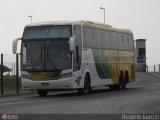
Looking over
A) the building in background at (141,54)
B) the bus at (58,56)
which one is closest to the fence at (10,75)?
the bus at (58,56)

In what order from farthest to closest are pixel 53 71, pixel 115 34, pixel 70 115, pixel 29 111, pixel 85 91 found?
1. pixel 115 34
2. pixel 85 91
3. pixel 53 71
4. pixel 29 111
5. pixel 70 115

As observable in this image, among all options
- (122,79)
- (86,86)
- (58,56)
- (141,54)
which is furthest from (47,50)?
(141,54)

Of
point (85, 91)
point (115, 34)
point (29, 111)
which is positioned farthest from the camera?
point (115, 34)

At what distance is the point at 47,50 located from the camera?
32.4m

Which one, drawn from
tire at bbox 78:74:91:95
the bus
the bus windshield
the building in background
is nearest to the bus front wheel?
the bus

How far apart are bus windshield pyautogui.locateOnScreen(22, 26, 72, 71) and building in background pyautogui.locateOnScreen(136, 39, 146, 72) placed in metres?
45.1

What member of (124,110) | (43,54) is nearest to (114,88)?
(43,54)

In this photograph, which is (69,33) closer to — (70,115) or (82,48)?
(82,48)

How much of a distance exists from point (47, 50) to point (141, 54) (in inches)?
1860

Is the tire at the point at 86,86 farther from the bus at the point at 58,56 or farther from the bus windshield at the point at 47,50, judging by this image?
the bus windshield at the point at 47,50

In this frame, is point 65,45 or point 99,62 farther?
point 99,62

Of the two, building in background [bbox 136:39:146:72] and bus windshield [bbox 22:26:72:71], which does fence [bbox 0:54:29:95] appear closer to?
bus windshield [bbox 22:26:72:71]

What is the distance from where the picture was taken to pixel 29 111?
21453 millimetres

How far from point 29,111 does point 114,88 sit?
20.4m
